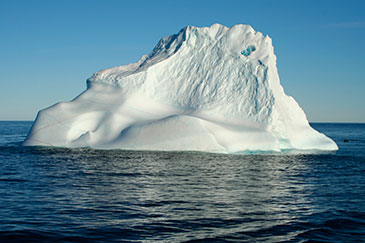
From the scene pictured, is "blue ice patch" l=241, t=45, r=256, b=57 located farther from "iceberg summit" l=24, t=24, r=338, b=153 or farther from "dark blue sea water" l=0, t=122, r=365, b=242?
"dark blue sea water" l=0, t=122, r=365, b=242

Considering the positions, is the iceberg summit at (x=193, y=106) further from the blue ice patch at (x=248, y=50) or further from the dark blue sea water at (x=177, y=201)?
the dark blue sea water at (x=177, y=201)

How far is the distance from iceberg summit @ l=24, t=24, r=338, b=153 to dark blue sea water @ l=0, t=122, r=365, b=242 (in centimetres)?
437

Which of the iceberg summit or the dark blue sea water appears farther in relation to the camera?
the iceberg summit

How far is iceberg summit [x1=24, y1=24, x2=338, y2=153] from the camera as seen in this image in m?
25.3

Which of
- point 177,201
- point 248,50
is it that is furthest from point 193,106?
point 177,201

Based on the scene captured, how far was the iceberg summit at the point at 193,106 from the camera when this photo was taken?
25344 millimetres

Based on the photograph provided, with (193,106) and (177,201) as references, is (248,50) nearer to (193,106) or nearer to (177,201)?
(193,106)

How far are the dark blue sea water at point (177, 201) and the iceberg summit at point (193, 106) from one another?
4.37 metres

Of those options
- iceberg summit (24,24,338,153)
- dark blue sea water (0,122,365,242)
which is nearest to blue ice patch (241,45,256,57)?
iceberg summit (24,24,338,153)

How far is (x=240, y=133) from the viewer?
26.0 metres

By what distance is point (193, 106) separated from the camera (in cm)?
2931

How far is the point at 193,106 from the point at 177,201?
17916 millimetres

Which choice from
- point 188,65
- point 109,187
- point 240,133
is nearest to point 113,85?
point 188,65

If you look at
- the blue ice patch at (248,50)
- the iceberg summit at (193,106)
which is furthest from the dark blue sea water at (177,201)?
the blue ice patch at (248,50)
